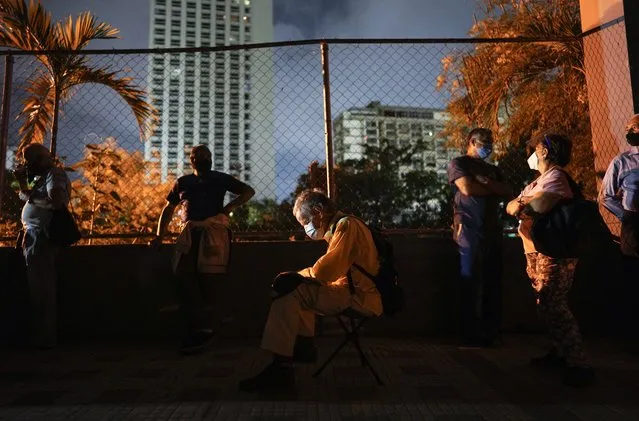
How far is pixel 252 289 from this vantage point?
A: 17.5 ft

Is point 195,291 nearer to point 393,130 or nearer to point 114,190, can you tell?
point 114,190

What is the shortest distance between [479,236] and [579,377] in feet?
4.85

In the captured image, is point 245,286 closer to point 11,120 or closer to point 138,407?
point 138,407

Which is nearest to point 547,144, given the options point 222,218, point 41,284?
point 222,218

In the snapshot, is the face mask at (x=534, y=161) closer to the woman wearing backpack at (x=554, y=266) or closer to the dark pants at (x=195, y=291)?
the woman wearing backpack at (x=554, y=266)

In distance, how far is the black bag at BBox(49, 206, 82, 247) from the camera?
190 inches

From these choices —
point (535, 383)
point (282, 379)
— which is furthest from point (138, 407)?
point (535, 383)

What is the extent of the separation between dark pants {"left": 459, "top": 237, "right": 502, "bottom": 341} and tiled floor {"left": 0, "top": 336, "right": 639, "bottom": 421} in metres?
0.22

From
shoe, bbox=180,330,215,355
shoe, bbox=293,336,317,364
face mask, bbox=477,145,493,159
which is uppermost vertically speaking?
face mask, bbox=477,145,493,159

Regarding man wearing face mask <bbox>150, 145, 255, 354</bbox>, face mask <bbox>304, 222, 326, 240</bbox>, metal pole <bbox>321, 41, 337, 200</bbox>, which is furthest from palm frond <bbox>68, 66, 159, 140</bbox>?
face mask <bbox>304, 222, 326, 240</bbox>

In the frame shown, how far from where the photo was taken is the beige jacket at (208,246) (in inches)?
182

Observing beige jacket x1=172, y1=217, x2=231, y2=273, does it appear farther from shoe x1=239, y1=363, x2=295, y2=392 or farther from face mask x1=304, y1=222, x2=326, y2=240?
shoe x1=239, y1=363, x2=295, y2=392

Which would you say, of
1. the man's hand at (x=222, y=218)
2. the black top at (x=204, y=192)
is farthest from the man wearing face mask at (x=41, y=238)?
the man's hand at (x=222, y=218)

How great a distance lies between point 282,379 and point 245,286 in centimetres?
204
